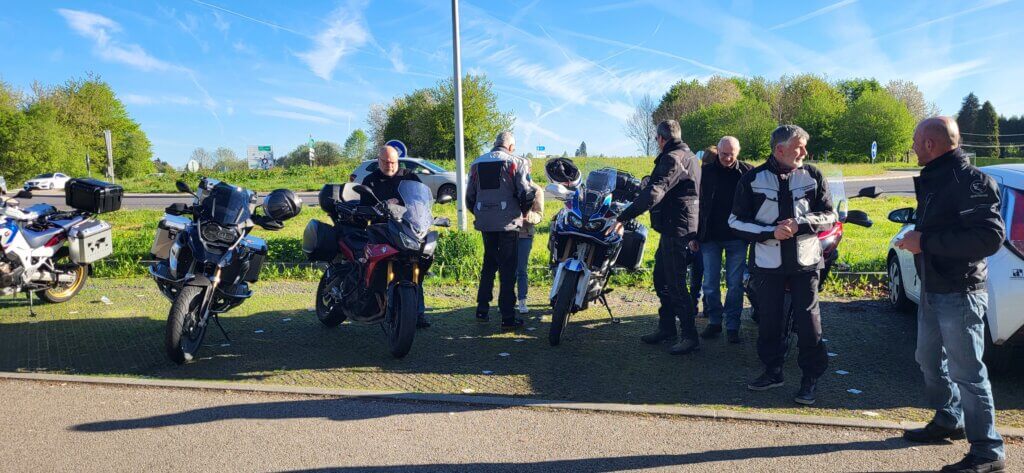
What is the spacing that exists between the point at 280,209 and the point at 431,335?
68.2 inches

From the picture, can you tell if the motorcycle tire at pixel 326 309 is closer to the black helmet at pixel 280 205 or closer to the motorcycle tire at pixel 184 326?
the black helmet at pixel 280 205

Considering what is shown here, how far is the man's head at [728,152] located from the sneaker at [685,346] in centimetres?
163

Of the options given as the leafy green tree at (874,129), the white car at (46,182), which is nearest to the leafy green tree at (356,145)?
the white car at (46,182)

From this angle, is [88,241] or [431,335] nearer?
[431,335]

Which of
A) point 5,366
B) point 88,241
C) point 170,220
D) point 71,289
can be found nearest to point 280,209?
point 170,220

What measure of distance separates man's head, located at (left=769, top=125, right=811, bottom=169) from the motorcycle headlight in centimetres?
409

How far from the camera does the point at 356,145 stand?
6662 cm

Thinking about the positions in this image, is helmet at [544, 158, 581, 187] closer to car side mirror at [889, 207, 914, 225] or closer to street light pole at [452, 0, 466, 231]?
car side mirror at [889, 207, 914, 225]

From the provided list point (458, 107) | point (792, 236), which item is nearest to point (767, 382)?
point (792, 236)

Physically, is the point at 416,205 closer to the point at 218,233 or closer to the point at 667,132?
the point at 218,233

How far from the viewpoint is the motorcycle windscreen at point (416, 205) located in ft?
18.2

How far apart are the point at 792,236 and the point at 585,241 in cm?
194

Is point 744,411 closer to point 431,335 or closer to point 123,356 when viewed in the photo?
point 431,335

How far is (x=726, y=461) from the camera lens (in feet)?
11.8
